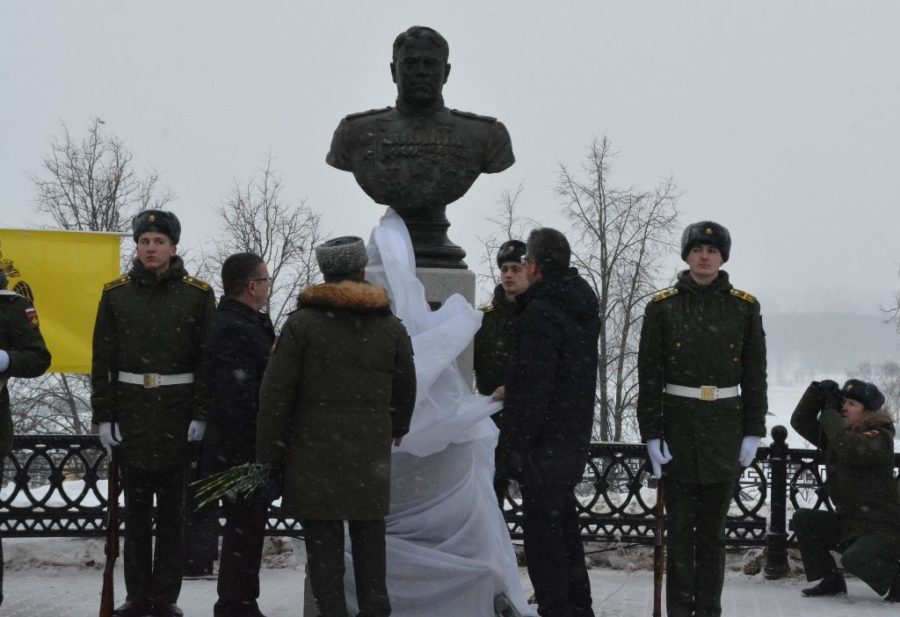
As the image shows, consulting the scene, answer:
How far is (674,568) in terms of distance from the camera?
236 inches

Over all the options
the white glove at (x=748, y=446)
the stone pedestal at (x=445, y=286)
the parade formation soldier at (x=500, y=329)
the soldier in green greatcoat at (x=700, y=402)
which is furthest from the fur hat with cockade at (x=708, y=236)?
the stone pedestal at (x=445, y=286)

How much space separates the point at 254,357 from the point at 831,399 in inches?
142

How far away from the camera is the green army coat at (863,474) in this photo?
7156 millimetres

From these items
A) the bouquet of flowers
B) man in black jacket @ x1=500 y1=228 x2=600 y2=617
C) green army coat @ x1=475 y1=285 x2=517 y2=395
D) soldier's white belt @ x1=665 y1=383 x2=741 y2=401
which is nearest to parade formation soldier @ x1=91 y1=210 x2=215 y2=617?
the bouquet of flowers

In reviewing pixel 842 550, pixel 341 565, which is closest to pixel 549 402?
pixel 341 565

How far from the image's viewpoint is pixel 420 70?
21.0 feet

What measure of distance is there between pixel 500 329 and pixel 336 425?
2044 millimetres

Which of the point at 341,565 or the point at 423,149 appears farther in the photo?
the point at 423,149

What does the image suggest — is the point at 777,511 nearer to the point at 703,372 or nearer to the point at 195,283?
the point at 703,372

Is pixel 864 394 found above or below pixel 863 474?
above

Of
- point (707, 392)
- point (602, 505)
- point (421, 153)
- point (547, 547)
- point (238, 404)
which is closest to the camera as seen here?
point (547, 547)

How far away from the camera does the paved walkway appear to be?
22.1ft

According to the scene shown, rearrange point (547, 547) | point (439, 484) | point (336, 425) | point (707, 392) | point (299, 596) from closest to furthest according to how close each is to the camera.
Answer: point (336, 425)
point (547, 547)
point (707, 392)
point (439, 484)
point (299, 596)

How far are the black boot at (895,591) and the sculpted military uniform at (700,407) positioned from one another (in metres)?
1.69
